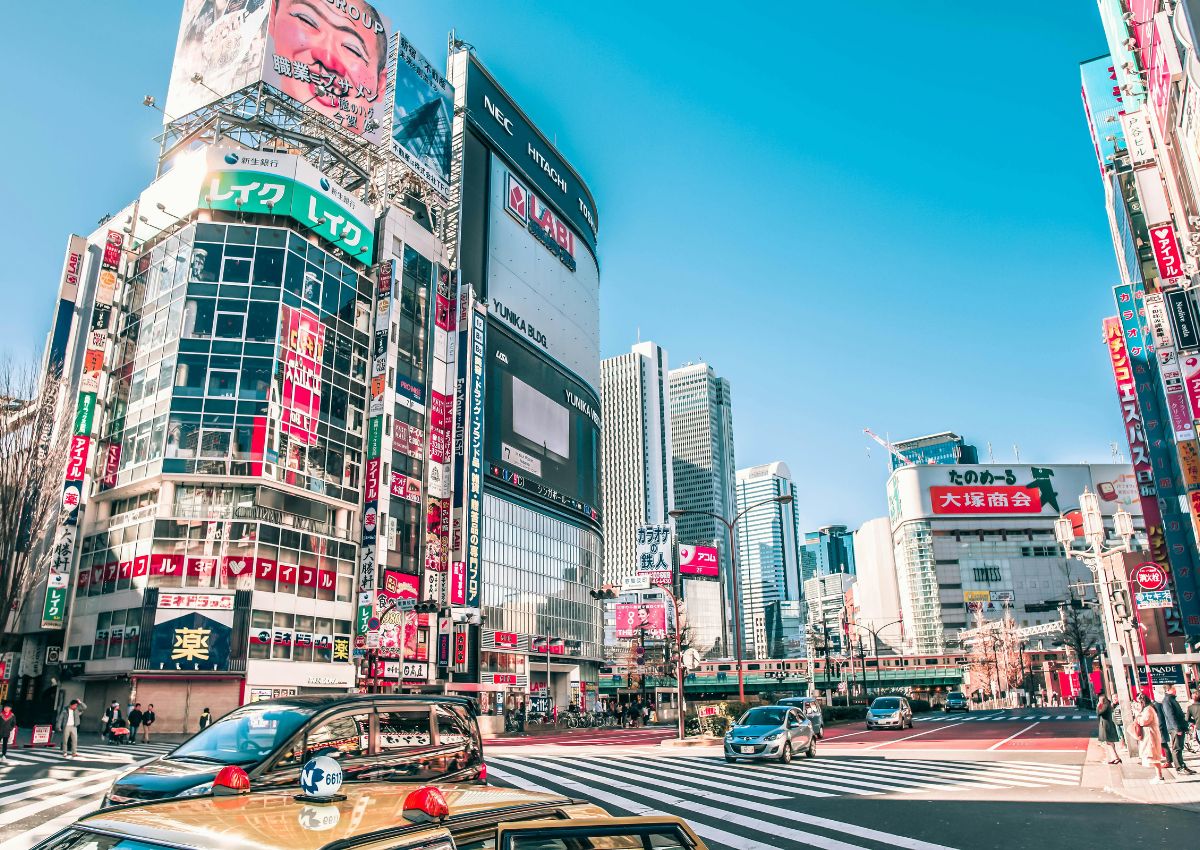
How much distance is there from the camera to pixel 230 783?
411 cm

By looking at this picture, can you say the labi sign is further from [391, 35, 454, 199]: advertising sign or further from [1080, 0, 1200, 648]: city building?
[1080, 0, 1200, 648]: city building

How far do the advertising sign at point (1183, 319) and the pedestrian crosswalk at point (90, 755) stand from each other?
41.3 metres

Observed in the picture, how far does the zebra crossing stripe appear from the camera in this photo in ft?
33.2

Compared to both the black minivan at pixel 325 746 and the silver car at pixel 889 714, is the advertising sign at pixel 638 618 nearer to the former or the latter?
the silver car at pixel 889 714

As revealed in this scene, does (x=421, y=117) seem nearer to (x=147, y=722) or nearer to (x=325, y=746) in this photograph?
(x=147, y=722)

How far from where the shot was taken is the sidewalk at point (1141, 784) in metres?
13.3

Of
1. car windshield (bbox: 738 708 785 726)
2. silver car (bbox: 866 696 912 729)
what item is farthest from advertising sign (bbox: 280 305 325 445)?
silver car (bbox: 866 696 912 729)

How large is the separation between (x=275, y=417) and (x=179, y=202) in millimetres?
14961

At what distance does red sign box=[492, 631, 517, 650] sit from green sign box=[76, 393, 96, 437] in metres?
32.2

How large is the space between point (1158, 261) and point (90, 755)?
47.3 meters

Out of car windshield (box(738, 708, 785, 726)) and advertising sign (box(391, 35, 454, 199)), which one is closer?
car windshield (box(738, 708, 785, 726))

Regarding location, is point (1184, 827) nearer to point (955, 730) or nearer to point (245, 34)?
point (955, 730)

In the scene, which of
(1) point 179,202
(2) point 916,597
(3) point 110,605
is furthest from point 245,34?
(2) point 916,597

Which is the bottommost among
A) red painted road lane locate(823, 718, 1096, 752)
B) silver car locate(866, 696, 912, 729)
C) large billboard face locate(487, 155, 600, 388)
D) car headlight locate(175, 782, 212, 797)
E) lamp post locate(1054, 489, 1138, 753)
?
red painted road lane locate(823, 718, 1096, 752)
